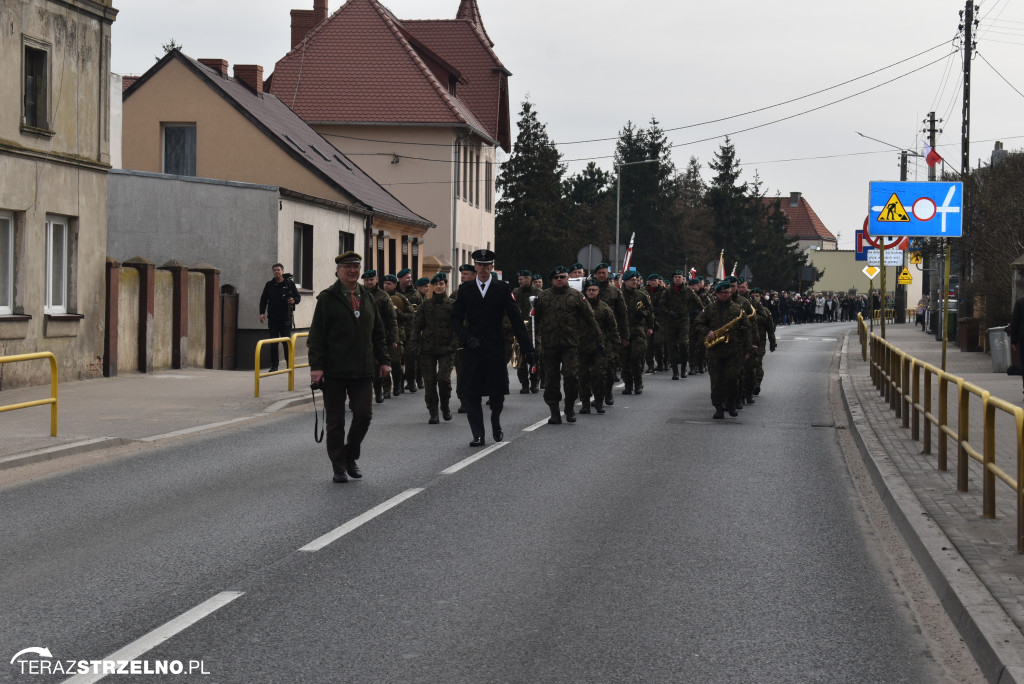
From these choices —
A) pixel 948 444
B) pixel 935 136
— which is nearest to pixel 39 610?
pixel 948 444

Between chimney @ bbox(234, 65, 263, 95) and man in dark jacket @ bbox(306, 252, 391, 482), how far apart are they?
3007 centimetres

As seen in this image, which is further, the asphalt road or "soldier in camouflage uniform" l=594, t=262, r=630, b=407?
"soldier in camouflage uniform" l=594, t=262, r=630, b=407

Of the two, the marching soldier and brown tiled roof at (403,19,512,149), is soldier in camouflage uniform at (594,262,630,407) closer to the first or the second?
the marching soldier

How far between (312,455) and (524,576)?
5.52 metres

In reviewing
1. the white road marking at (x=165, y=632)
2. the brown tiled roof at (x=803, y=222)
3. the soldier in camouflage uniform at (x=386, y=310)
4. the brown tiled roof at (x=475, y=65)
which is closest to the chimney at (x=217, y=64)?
the brown tiled roof at (x=475, y=65)

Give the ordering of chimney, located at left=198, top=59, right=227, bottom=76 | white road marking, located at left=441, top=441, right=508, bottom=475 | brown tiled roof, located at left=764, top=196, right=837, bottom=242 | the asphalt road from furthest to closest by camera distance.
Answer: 1. brown tiled roof, located at left=764, top=196, right=837, bottom=242
2. chimney, located at left=198, top=59, right=227, bottom=76
3. white road marking, located at left=441, top=441, right=508, bottom=475
4. the asphalt road

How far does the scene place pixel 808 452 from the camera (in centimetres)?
1275

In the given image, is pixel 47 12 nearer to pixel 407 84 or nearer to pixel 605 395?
pixel 605 395

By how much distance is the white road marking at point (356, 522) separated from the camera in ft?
25.0

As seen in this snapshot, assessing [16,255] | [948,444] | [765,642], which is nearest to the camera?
[765,642]

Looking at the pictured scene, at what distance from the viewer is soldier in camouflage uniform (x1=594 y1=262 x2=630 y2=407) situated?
1730 centimetres

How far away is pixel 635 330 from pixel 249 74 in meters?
22.1

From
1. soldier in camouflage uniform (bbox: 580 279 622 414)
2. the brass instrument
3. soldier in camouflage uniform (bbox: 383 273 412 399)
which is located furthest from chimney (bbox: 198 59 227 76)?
the brass instrument

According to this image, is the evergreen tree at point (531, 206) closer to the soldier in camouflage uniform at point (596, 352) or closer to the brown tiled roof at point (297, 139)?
the brown tiled roof at point (297, 139)
